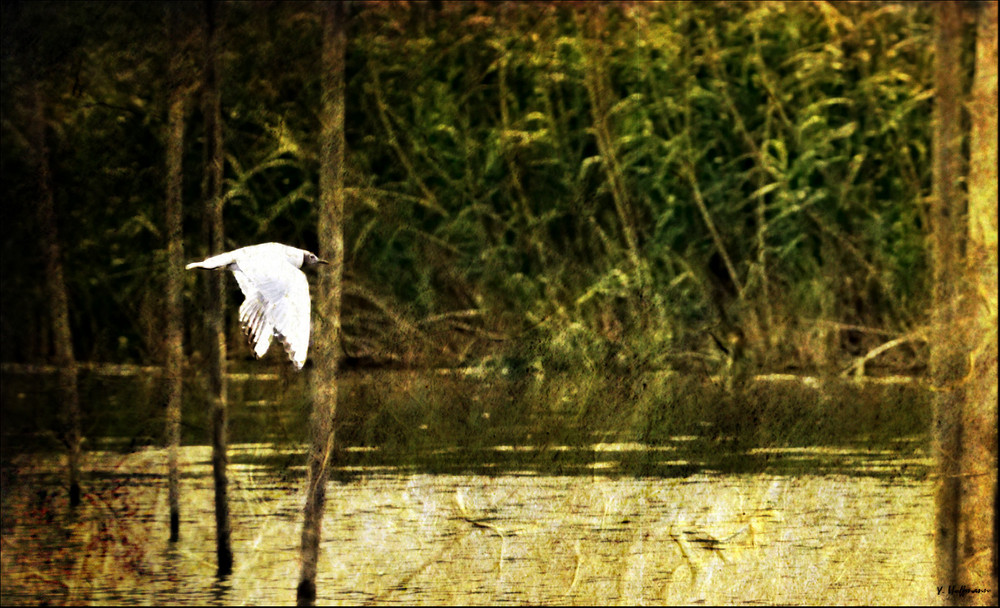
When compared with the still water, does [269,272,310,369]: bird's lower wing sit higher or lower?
higher

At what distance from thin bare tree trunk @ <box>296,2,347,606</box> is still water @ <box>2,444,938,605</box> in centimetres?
49

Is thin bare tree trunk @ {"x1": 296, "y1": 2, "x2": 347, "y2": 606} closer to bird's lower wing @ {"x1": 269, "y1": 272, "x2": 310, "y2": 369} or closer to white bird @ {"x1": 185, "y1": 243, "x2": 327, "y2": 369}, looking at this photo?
white bird @ {"x1": 185, "y1": 243, "x2": 327, "y2": 369}

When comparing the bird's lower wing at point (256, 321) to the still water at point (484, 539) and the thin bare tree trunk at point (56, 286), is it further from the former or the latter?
the thin bare tree trunk at point (56, 286)

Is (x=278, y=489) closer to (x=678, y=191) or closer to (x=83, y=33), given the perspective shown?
(x=83, y=33)

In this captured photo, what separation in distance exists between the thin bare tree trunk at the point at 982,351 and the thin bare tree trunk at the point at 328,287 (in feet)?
4.32

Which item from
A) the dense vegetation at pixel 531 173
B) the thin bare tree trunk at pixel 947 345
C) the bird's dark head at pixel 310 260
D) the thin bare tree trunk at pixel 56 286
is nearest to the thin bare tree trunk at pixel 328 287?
the bird's dark head at pixel 310 260

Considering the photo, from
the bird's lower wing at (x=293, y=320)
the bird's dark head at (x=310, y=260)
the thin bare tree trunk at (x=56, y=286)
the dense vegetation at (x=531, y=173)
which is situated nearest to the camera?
the bird's lower wing at (x=293, y=320)

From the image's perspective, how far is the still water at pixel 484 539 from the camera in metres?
3.70

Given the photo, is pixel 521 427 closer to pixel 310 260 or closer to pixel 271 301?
pixel 310 260

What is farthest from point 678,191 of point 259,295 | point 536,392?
point 259,295

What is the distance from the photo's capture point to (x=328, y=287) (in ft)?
10.3

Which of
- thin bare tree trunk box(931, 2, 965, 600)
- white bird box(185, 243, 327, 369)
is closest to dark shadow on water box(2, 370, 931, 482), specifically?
thin bare tree trunk box(931, 2, 965, 600)

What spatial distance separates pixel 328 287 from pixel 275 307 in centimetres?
59

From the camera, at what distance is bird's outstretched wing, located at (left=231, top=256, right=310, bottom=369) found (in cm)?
249
